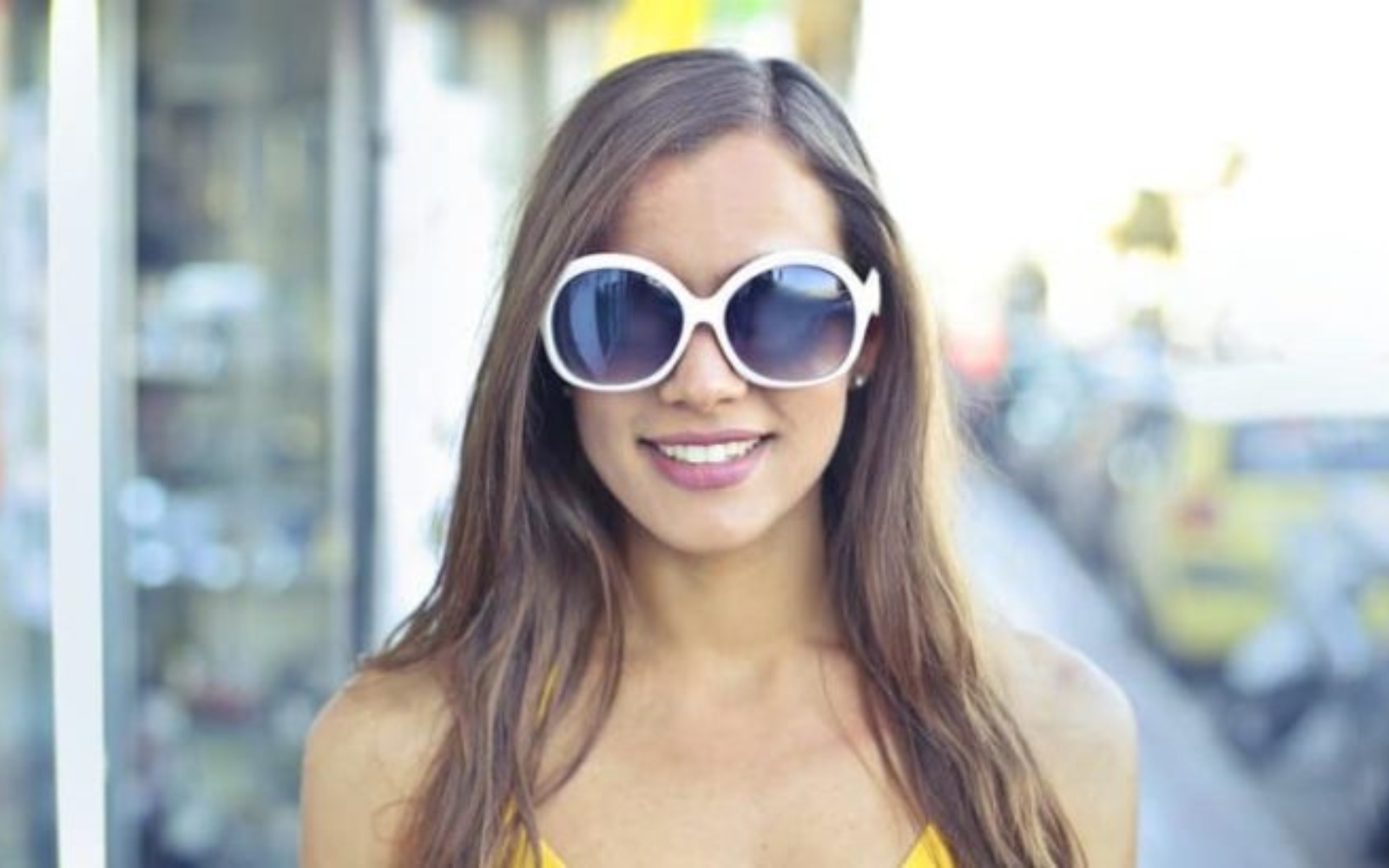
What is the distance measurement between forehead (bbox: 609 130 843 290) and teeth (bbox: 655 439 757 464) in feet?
0.48

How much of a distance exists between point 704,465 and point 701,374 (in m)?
0.09

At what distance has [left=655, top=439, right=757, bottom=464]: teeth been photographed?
67.2 inches

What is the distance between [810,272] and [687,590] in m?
0.40

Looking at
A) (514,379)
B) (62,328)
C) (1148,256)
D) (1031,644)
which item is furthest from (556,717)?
(1148,256)

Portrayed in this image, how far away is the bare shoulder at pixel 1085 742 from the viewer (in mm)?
1854

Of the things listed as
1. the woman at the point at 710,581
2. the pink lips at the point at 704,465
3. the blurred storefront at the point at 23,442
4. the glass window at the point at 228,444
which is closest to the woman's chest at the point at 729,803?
the woman at the point at 710,581

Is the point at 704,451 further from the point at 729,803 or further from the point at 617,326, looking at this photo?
the point at 729,803

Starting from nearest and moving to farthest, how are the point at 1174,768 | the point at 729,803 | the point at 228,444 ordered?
the point at 729,803 → the point at 228,444 → the point at 1174,768

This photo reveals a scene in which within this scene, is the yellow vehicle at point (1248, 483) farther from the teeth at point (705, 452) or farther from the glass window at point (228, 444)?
the teeth at point (705, 452)

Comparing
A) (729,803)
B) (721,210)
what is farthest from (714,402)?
(729,803)

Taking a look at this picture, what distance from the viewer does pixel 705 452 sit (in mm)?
1708

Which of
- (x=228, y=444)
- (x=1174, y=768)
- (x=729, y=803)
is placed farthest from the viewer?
(x=1174, y=768)

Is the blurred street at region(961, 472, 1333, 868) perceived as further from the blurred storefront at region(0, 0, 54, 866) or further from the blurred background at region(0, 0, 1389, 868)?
the blurred storefront at region(0, 0, 54, 866)

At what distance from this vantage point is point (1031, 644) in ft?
6.46
